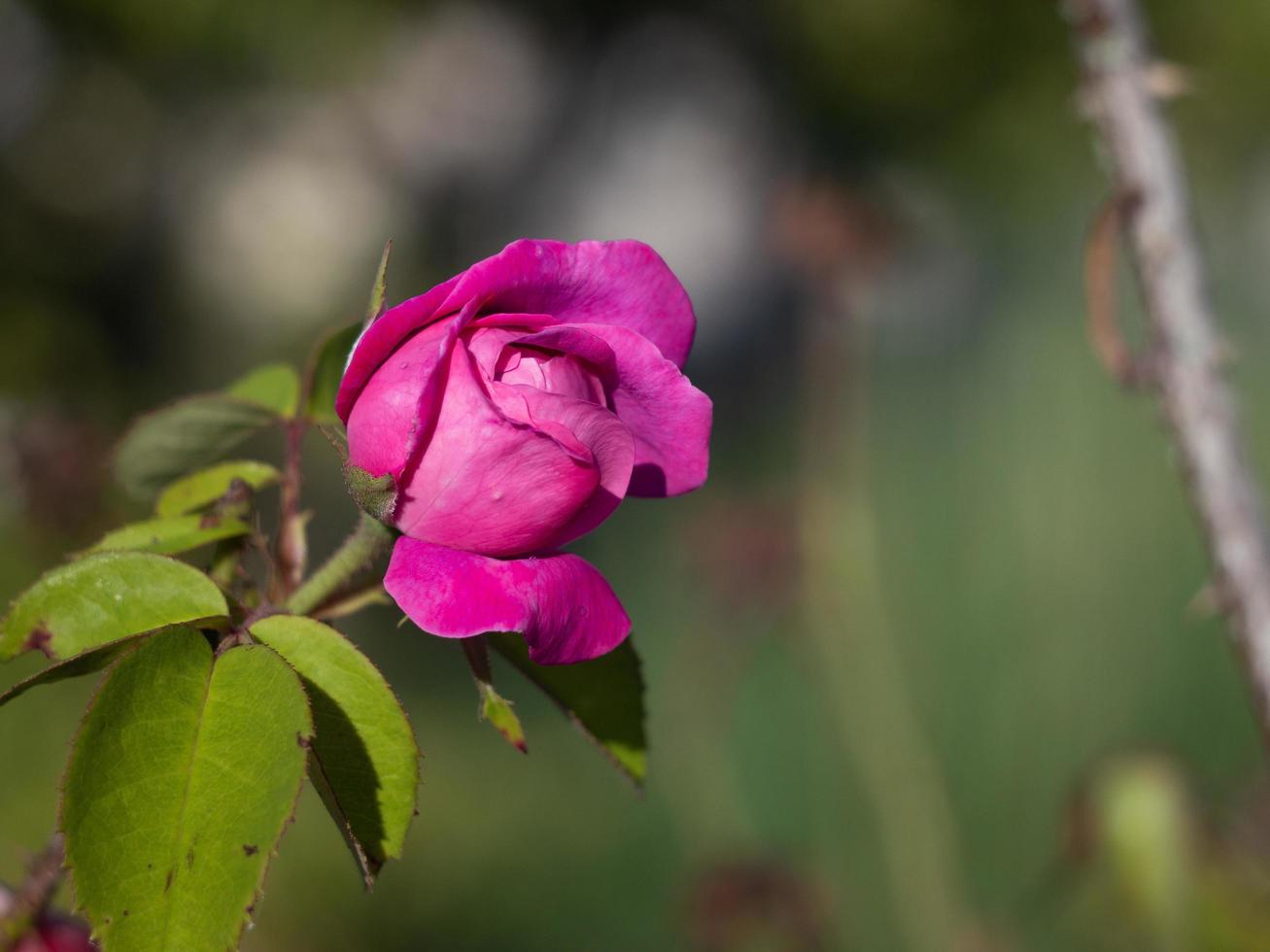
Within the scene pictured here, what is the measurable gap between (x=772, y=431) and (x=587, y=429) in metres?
2.48

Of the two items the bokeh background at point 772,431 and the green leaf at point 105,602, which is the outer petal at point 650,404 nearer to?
the green leaf at point 105,602

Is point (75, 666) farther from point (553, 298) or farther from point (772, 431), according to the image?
point (772, 431)

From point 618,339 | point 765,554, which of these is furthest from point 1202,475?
point 765,554

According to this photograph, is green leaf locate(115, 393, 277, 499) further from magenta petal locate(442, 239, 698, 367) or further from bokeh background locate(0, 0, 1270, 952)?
bokeh background locate(0, 0, 1270, 952)

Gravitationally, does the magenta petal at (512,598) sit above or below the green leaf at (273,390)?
below

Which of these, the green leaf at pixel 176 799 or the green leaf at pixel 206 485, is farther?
the green leaf at pixel 206 485

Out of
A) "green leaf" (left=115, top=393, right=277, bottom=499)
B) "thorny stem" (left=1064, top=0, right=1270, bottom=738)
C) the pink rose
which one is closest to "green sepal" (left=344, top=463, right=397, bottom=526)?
the pink rose

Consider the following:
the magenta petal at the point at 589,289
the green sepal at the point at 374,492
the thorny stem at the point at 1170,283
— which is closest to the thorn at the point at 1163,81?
the thorny stem at the point at 1170,283

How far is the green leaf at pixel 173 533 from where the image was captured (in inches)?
13.0

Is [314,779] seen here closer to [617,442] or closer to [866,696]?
[617,442]

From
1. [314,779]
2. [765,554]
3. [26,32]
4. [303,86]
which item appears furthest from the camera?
[303,86]

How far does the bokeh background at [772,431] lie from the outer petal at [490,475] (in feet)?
1.42

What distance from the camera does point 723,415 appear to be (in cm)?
306

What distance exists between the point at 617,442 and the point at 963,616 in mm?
1877
